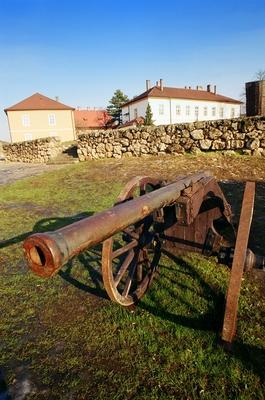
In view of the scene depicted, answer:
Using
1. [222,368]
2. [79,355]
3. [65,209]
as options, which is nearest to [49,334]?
[79,355]

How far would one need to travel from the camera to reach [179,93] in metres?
51.0

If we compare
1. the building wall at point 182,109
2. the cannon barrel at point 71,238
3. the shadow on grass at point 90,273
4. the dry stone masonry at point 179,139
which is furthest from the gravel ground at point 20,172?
the building wall at point 182,109

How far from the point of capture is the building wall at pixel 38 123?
4869 cm

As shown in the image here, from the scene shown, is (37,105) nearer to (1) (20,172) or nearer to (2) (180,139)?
(1) (20,172)

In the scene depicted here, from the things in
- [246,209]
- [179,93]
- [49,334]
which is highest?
[179,93]

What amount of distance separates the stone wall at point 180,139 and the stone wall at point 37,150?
483cm

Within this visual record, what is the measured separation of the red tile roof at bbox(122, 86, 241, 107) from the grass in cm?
Answer: 4557

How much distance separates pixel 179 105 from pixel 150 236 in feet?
168

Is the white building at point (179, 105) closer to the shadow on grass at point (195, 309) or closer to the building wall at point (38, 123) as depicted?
the building wall at point (38, 123)

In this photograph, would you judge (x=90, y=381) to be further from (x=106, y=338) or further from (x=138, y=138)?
(x=138, y=138)

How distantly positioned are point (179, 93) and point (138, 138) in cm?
4288

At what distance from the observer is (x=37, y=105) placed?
161 feet

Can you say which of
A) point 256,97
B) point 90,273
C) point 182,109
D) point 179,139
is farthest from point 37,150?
point 182,109

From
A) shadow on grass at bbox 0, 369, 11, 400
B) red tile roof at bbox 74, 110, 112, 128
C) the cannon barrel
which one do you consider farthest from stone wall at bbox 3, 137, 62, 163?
red tile roof at bbox 74, 110, 112, 128
